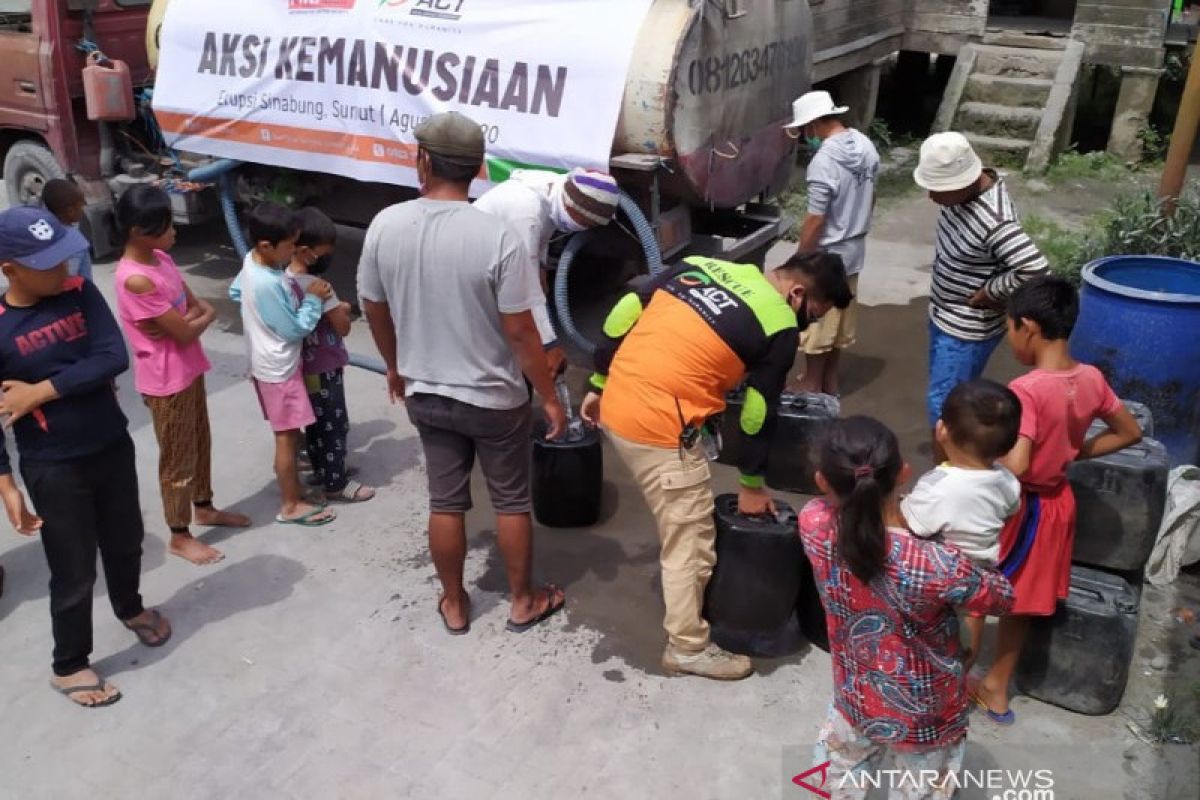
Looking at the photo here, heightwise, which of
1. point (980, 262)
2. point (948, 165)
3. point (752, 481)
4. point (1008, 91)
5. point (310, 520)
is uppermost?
point (948, 165)

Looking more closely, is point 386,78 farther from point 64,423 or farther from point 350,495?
point 64,423

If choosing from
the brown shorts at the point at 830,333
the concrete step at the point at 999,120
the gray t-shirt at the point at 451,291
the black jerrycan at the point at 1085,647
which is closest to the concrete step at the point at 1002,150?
the concrete step at the point at 999,120

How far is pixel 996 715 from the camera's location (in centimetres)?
341

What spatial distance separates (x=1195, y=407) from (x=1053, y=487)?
71.3 inches

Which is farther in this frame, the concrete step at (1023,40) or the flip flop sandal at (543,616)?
the concrete step at (1023,40)

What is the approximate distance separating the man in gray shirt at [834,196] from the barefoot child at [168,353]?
2.85m

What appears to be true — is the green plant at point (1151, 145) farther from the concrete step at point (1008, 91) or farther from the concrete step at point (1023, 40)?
the concrete step at point (1023, 40)

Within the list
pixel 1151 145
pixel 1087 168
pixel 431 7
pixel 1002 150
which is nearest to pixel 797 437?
pixel 431 7

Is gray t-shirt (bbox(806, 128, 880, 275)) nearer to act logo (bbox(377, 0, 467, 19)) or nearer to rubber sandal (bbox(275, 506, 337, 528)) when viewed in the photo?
act logo (bbox(377, 0, 467, 19))

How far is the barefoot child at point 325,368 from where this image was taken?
4281 millimetres

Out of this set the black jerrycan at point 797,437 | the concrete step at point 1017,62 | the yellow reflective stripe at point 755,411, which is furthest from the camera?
the concrete step at point 1017,62

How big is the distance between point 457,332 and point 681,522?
94 centimetres

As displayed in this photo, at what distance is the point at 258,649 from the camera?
381cm

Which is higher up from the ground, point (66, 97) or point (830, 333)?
point (66, 97)
